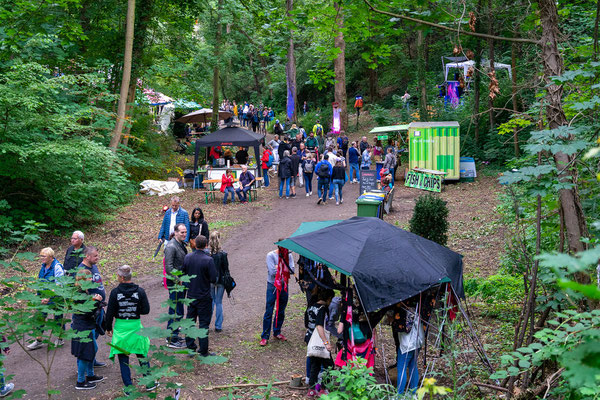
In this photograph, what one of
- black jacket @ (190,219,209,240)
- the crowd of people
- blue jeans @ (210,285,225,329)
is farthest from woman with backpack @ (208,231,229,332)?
the crowd of people

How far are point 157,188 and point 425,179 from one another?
1106 cm

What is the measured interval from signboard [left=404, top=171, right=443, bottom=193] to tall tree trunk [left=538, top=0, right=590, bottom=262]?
1474 cm

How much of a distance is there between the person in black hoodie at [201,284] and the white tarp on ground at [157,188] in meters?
14.5

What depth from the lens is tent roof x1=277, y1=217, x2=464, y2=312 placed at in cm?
643

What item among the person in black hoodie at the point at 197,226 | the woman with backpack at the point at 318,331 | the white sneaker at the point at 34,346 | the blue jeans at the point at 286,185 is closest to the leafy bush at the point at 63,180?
the person in black hoodie at the point at 197,226

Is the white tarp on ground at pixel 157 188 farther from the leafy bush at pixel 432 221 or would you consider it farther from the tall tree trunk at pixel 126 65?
the leafy bush at pixel 432 221

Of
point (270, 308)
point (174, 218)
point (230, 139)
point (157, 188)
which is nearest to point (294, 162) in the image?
point (230, 139)

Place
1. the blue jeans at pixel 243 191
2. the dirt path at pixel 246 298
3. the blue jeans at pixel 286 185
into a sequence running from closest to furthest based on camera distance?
the dirt path at pixel 246 298 < the blue jeans at pixel 243 191 < the blue jeans at pixel 286 185

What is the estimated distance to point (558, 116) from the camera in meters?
5.41

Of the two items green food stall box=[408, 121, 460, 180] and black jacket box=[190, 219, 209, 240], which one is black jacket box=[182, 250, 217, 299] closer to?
black jacket box=[190, 219, 209, 240]

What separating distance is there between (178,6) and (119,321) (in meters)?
18.9

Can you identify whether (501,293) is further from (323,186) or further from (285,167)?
(285,167)

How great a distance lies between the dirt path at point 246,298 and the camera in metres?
7.30

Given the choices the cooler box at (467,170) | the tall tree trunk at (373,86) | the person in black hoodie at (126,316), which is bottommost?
the person in black hoodie at (126,316)
